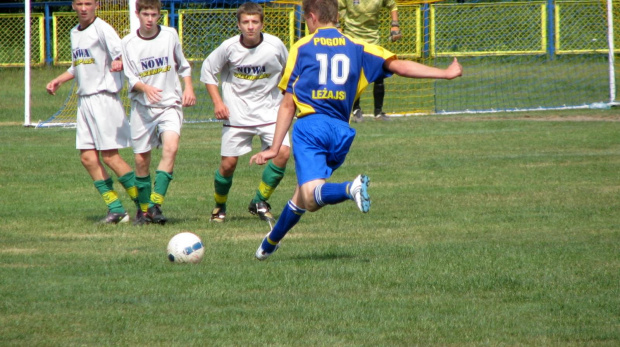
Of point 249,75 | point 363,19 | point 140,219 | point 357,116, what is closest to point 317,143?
point 249,75

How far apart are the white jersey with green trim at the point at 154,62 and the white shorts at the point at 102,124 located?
0.22 meters

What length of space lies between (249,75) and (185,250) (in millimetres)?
2665

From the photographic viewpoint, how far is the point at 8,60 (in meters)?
28.3

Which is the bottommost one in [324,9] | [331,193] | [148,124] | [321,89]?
[148,124]

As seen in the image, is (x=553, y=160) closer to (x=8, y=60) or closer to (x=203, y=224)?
(x=203, y=224)

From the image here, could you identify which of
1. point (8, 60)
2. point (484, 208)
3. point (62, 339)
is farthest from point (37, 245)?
point (8, 60)

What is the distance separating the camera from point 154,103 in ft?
27.7

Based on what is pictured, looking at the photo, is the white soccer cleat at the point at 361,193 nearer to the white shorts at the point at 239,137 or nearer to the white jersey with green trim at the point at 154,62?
the white shorts at the point at 239,137

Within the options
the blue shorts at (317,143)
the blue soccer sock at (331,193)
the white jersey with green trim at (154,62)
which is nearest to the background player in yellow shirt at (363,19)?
the white jersey with green trim at (154,62)

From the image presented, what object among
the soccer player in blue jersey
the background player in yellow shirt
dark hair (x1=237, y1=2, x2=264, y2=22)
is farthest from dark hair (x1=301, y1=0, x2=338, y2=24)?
the background player in yellow shirt

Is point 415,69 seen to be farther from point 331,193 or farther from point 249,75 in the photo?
point 249,75

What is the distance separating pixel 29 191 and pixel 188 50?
31.3 feet

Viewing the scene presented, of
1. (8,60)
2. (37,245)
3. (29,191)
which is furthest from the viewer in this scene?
(8,60)

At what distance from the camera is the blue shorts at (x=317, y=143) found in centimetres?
627
